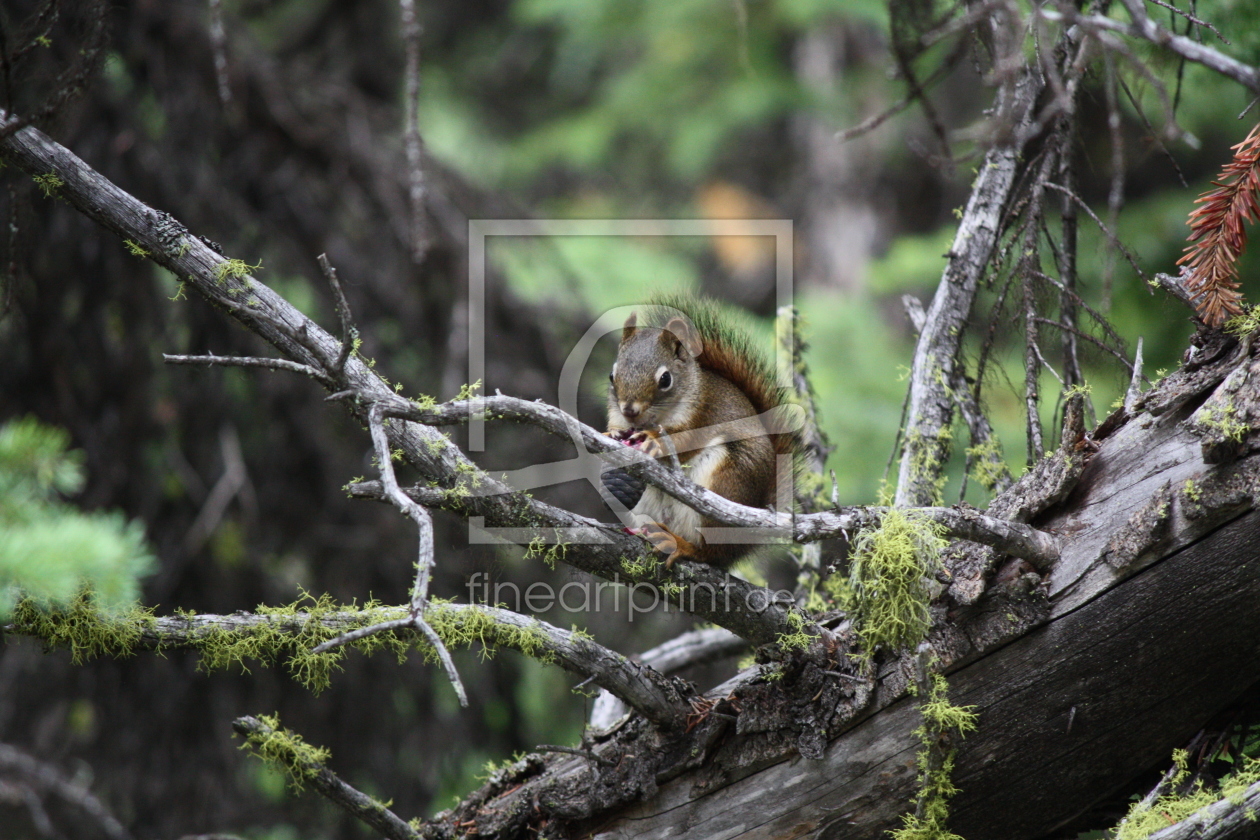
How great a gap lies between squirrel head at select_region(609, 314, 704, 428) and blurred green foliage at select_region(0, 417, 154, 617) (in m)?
1.37

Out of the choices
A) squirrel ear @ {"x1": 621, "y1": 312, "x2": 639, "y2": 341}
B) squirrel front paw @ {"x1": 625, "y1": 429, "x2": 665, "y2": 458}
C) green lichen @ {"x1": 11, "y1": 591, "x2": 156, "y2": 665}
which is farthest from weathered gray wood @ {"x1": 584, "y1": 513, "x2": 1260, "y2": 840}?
squirrel ear @ {"x1": 621, "y1": 312, "x2": 639, "y2": 341}

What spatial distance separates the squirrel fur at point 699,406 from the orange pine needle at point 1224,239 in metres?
0.99

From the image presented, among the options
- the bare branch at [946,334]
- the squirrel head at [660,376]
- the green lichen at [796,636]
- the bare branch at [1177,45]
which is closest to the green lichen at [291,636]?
the green lichen at [796,636]

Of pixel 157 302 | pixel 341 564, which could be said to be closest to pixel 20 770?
pixel 341 564

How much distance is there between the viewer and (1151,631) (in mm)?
1678

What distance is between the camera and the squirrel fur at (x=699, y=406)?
236cm

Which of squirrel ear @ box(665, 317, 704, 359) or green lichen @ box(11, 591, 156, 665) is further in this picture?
squirrel ear @ box(665, 317, 704, 359)

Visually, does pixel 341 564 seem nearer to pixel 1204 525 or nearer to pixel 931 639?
pixel 931 639

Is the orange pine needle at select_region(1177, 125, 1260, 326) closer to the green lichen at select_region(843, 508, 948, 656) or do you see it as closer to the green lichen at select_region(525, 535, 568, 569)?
the green lichen at select_region(843, 508, 948, 656)

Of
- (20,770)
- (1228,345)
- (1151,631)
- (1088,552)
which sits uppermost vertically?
(1228,345)

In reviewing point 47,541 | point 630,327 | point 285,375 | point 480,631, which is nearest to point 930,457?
point 630,327

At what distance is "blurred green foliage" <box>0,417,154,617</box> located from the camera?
49.9 inches

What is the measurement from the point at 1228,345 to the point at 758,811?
1.22 m

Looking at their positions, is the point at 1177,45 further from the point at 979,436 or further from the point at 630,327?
the point at 630,327
